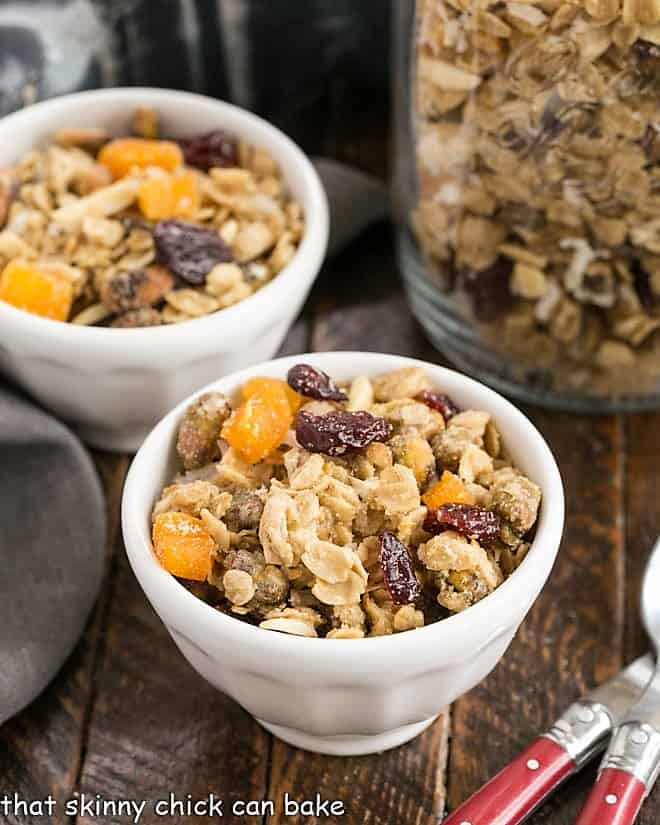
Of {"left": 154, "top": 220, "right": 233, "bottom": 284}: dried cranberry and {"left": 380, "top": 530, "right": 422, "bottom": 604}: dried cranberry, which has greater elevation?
{"left": 154, "top": 220, "right": 233, "bottom": 284}: dried cranberry

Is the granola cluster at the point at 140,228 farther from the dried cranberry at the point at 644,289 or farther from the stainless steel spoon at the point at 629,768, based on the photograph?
the stainless steel spoon at the point at 629,768

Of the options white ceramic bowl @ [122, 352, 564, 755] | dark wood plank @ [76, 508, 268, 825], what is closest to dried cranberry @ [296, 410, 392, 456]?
white ceramic bowl @ [122, 352, 564, 755]

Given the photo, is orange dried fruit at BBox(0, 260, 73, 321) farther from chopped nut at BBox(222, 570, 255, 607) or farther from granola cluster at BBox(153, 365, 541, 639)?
chopped nut at BBox(222, 570, 255, 607)

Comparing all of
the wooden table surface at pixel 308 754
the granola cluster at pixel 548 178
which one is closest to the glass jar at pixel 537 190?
the granola cluster at pixel 548 178

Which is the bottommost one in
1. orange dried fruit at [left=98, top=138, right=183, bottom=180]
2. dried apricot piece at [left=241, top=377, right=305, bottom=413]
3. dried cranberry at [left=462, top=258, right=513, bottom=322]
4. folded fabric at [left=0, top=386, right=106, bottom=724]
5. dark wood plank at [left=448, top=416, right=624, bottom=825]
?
dark wood plank at [left=448, top=416, right=624, bottom=825]

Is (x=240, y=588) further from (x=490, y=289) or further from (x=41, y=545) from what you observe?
(x=490, y=289)

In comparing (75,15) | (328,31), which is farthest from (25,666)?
(328,31)

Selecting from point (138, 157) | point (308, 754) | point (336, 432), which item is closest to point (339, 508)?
point (336, 432)
